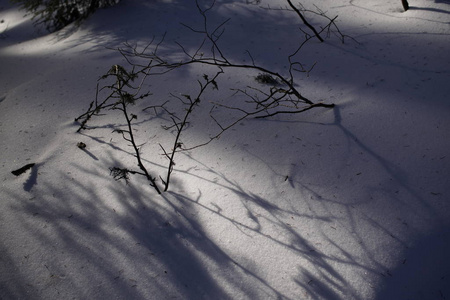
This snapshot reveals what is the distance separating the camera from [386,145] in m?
1.83

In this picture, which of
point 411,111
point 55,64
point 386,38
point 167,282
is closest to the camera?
point 167,282

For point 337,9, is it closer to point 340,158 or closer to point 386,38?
point 386,38

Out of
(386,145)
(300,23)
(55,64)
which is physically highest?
(55,64)

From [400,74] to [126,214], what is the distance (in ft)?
7.36

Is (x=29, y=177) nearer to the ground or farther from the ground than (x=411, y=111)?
farther from the ground

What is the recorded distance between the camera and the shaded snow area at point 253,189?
1.33 m

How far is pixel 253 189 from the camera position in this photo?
1.70 m

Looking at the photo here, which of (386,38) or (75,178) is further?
(386,38)

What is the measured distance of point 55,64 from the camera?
329 cm

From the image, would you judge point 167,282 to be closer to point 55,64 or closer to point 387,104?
point 387,104

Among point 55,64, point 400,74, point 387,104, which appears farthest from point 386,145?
point 55,64

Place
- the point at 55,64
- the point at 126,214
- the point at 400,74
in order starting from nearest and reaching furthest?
the point at 126,214 → the point at 400,74 → the point at 55,64

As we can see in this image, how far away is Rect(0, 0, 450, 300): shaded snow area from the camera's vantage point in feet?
4.35

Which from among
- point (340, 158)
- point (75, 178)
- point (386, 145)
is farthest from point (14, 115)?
point (386, 145)
